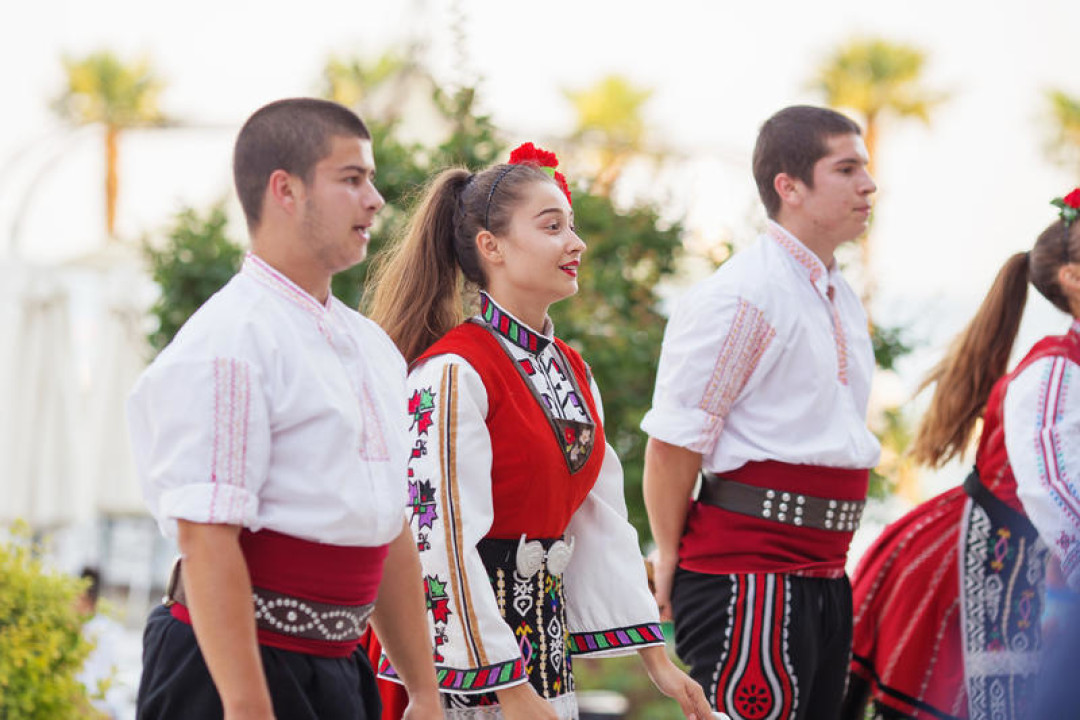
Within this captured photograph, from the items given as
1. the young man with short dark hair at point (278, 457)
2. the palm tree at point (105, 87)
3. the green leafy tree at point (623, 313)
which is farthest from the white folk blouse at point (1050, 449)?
the palm tree at point (105, 87)

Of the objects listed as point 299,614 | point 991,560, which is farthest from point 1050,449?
point 299,614

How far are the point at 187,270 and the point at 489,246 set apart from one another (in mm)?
2708

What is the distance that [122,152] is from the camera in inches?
968

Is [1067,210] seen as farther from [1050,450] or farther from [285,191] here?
[285,191]

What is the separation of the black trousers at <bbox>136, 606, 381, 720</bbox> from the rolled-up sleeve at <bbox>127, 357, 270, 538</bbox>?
7.6 inches

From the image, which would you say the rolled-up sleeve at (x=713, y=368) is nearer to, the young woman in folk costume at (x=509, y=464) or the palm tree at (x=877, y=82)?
the young woman in folk costume at (x=509, y=464)

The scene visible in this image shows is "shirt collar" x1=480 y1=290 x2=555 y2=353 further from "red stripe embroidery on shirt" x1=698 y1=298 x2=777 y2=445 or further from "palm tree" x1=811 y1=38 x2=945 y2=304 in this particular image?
"palm tree" x1=811 y1=38 x2=945 y2=304

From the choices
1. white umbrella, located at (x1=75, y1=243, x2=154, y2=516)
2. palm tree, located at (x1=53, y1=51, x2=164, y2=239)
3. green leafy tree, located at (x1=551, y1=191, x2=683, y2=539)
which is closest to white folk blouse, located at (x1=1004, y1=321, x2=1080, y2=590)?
green leafy tree, located at (x1=551, y1=191, x2=683, y2=539)

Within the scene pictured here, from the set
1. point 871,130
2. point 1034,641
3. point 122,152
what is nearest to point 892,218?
point 871,130

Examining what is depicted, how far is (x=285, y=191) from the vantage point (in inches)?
76.7

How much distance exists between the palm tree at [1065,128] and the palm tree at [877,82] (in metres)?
2.18

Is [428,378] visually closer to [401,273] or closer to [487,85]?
[401,273]

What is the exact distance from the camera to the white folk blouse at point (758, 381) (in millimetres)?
3084

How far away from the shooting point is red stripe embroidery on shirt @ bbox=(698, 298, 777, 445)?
3.09 metres
